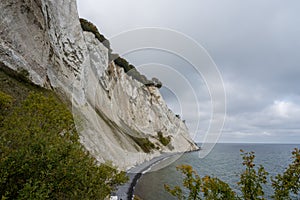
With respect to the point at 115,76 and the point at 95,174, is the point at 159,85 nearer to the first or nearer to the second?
the point at 115,76

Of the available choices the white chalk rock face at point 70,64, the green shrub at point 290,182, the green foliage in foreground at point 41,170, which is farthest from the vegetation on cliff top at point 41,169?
the white chalk rock face at point 70,64

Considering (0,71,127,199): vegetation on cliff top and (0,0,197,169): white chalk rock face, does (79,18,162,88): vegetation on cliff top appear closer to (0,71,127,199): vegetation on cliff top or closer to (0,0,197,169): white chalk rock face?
(0,0,197,169): white chalk rock face

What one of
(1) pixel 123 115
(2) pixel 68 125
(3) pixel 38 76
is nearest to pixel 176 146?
(1) pixel 123 115

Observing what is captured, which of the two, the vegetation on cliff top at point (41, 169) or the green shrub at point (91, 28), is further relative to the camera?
the green shrub at point (91, 28)

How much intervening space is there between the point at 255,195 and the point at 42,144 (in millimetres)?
4040

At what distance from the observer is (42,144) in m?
4.69

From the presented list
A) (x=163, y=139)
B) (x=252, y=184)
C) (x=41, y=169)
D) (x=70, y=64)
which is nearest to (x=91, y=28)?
(x=70, y=64)

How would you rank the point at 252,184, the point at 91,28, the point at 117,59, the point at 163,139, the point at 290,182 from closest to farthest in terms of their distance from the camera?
the point at 290,182, the point at 252,184, the point at 91,28, the point at 117,59, the point at 163,139

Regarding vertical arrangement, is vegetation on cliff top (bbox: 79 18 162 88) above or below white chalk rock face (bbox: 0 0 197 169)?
above

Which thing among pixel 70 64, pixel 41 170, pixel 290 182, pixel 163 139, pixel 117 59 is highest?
pixel 117 59

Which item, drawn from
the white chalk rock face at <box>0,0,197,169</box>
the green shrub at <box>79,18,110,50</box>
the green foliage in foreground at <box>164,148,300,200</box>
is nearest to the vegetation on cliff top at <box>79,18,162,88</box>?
the green shrub at <box>79,18,110,50</box>

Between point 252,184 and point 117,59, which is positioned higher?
point 117,59

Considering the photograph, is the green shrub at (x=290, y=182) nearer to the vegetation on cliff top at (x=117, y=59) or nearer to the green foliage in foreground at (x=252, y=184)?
the green foliage in foreground at (x=252, y=184)

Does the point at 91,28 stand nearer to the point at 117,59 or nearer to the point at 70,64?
the point at 117,59
